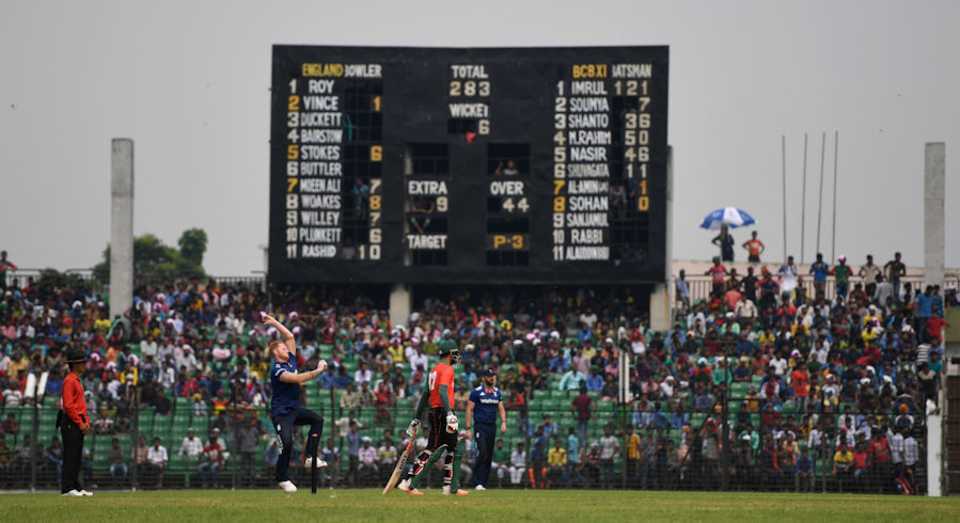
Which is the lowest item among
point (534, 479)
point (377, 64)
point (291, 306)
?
point (534, 479)

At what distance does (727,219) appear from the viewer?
5219 cm

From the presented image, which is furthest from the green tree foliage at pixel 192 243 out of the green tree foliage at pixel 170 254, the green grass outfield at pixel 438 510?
the green grass outfield at pixel 438 510

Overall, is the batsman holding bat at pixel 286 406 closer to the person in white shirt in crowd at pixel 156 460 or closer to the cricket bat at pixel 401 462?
the cricket bat at pixel 401 462

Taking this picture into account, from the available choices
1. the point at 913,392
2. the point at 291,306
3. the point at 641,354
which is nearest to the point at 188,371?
the point at 291,306

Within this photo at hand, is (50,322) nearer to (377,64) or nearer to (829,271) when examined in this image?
(377,64)

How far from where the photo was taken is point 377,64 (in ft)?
140

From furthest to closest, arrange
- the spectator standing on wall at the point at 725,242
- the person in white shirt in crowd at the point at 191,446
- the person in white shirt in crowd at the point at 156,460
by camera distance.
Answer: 1. the spectator standing on wall at the point at 725,242
2. the person in white shirt in crowd at the point at 191,446
3. the person in white shirt in crowd at the point at 156,460

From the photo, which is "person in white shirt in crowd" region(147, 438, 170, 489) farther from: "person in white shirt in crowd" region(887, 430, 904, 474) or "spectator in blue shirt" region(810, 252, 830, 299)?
"spectator in blue shirt" region(810, 252, 830, 299)

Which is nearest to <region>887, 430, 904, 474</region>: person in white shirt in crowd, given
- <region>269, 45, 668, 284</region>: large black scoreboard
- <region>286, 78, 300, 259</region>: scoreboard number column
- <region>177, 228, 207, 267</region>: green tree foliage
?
<region>269, 45, 668, 284</region>: large black scoreboard

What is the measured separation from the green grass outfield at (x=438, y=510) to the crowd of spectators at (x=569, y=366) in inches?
442

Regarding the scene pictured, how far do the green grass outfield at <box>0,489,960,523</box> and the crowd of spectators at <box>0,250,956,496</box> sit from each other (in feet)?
36.9

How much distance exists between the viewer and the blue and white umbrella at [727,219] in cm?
5209

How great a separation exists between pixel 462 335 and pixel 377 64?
22.7 ft

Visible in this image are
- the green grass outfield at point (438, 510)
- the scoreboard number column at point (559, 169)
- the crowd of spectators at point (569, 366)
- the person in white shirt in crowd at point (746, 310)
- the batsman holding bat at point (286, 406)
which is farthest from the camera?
the person in white shirt in crowd at point (746, 310)
